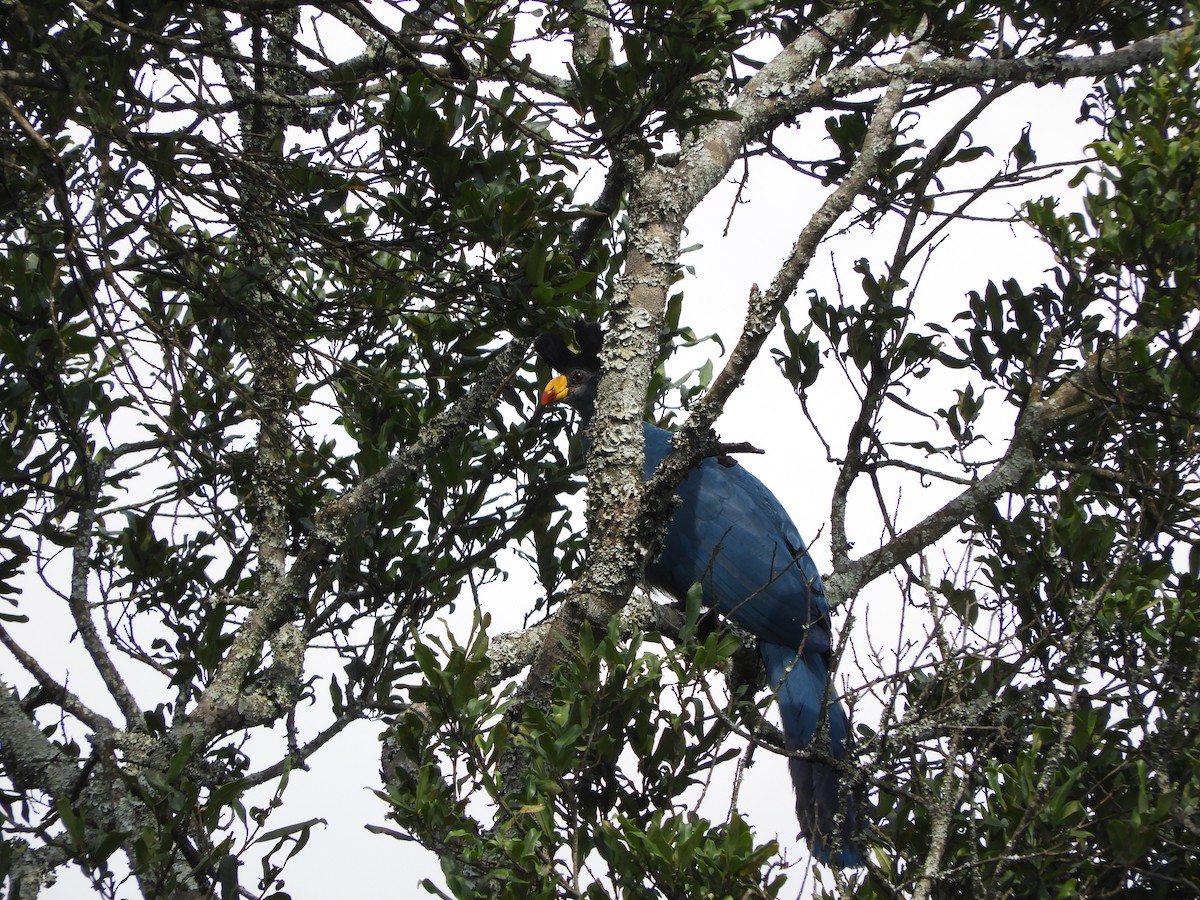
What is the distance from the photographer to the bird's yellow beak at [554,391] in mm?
3922

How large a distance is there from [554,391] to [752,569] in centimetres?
116

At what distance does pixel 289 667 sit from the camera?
3.25 meters

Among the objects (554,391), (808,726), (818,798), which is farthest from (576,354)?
(818,798)

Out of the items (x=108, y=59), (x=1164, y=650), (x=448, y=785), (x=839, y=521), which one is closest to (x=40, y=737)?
(x=448, y=785)

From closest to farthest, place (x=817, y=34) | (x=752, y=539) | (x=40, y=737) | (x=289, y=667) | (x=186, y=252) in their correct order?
(x=186, y=252), (x=40, y=737), (x=289, y=667), (x=817, y=34), (x=752, y=539)

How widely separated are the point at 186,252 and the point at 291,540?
4.86 feet

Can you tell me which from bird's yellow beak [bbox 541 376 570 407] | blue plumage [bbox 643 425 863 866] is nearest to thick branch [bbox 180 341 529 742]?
bird's yellow beak [bbox 541 376 570 407]

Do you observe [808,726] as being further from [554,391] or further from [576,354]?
[576,354]

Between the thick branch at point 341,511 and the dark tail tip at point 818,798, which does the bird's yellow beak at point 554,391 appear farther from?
the dark tail tip at point 818,798

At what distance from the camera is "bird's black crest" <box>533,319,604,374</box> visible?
4.59 meters

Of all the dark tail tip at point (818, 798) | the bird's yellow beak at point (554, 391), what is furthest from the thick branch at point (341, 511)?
the dark tail tip at point (818, 798)

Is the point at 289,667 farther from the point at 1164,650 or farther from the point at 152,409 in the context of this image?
the point at 1164,650

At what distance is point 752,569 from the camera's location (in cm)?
421

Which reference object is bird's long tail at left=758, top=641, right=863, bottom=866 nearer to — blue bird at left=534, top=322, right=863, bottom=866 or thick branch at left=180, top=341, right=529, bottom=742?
blue bird at left=534, top=322, right=863, bottom=866
